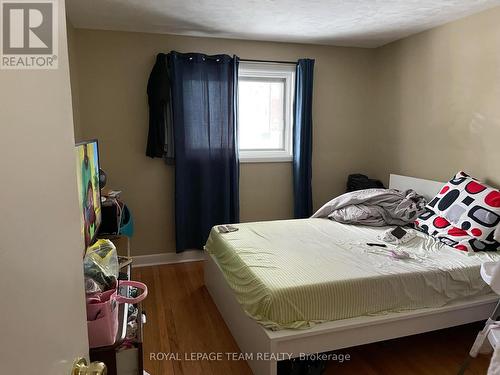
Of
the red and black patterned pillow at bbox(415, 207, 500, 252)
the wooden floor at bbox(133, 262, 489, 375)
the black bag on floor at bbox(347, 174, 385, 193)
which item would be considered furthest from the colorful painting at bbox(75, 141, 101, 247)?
the black bag on floor at bbox(347, 174, 385, 193)

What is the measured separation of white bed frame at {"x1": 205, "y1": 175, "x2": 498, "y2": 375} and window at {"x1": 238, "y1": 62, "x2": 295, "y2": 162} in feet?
6.50

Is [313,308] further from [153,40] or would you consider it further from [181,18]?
[153,40]

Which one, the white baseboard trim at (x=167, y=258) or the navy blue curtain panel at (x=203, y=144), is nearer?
the navy blue curtain panel at (x=203, y=144)

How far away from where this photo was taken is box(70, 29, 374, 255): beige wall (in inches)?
139

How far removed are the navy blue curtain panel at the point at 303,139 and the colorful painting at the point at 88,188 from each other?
2344mm

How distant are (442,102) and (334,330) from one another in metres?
2.49

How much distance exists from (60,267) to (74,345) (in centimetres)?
20

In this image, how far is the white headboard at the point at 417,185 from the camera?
134 inches

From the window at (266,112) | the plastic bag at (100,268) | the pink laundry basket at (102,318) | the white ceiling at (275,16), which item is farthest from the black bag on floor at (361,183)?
the pink laundry basket at (102,318)

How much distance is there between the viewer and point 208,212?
153 inches

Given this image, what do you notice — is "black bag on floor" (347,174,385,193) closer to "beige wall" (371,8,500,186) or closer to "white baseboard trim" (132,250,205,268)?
"beige wall" (371,8,500,186)

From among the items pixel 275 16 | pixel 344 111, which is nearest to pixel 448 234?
pixel 344 111

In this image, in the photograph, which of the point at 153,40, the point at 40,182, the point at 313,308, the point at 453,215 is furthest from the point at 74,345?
the point at 153,40

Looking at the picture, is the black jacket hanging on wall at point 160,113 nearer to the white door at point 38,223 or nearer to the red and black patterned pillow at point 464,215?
the red and black patterned pillow at point 464,215
